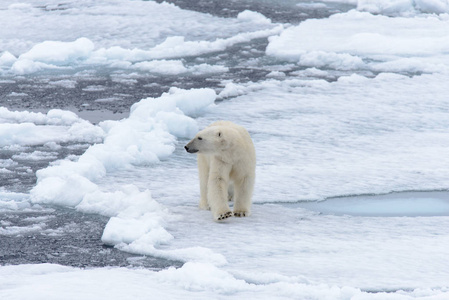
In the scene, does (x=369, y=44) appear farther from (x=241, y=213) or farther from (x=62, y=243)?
(x=62, y=243)

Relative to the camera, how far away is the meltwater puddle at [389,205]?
187 inches

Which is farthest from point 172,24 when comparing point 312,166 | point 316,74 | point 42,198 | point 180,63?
point 42,198

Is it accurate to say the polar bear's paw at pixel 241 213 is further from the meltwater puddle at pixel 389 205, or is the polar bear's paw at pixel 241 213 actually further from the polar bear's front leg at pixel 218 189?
the meltwater puddle at pixel 389 205

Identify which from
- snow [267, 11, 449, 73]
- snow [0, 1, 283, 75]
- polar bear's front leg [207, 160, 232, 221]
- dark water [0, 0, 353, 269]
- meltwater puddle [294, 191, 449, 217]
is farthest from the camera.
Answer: snow [267, 11, 449, 73]

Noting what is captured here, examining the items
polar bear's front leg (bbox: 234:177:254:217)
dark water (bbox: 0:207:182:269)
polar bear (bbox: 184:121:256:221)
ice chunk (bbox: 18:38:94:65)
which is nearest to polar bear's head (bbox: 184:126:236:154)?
polar bear (bbox: 184:121:256:221)

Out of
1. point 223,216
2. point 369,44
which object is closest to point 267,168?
point 223,216

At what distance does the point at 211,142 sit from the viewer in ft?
14.3

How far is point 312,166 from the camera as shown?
5805 millimetres

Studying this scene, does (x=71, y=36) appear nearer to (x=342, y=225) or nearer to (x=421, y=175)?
(x=421, y=175)

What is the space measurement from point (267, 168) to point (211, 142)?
145cm

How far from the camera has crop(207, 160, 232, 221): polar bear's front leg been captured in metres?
4.34

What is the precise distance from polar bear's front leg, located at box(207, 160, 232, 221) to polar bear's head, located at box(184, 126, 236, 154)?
0.09 meters

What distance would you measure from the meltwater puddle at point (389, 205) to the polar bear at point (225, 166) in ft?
1.96

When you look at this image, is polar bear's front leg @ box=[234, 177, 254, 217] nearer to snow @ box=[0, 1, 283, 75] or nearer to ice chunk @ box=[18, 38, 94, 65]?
snow @ box=[0, 1, 283, 75]
